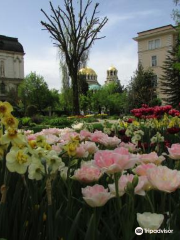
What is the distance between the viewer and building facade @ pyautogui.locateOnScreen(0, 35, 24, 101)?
58.0 metres

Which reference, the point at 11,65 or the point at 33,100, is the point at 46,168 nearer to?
the point at 33,100

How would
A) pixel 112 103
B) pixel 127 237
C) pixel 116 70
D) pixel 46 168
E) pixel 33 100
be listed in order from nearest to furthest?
1. pixel 127 237
2. pixel 46 168
3. pixel 33 100
4. pixel 112 103
5. pixel 116 70

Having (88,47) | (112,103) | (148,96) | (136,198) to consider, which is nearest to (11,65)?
(112,103)

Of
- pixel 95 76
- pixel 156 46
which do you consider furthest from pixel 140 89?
pixel 95 76

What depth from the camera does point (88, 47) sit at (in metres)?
17.4

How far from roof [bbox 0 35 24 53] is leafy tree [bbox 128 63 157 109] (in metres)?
Answer: 37.7

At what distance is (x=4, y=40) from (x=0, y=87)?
410 inches

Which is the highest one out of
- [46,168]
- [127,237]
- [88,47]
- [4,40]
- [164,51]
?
[4,40]

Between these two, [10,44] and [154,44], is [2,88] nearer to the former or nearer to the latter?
[10,44]

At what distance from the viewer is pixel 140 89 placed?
28.5 metres

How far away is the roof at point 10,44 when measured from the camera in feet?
195

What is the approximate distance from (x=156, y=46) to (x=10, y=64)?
32202 millimetres

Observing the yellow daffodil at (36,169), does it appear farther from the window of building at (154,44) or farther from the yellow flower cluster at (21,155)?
the window of building at (154,44)

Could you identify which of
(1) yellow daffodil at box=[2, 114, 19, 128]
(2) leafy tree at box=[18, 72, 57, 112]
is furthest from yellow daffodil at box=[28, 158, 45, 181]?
(2) leafy tree at box=[18, 72, 57, 112]
